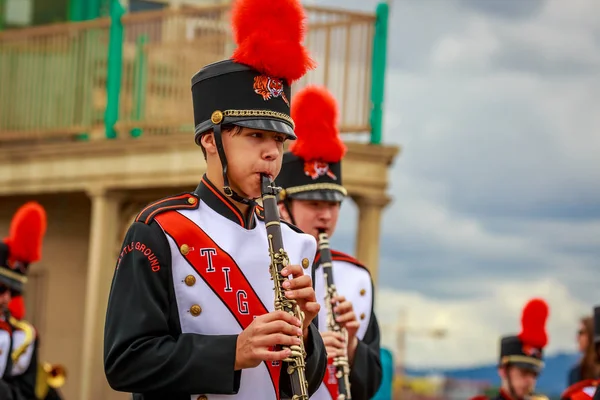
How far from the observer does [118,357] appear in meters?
3.53

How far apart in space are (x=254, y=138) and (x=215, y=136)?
120 millimetres

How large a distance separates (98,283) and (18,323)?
3704mm

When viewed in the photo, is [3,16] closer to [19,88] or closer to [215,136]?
[19,88]

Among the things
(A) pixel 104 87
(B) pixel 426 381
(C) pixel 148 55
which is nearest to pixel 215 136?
(C) pixel 148 55

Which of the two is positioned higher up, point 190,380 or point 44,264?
point 44,264

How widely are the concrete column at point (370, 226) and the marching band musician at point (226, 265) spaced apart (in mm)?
6333

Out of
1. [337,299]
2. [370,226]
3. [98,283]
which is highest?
[370,226]

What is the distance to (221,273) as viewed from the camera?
3688 millimetres

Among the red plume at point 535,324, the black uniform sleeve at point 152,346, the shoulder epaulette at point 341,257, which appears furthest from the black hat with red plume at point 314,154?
the red plume at point 535,324

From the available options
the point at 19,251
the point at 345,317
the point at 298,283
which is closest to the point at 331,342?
the point at 345,317

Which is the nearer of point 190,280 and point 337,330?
point 190,280

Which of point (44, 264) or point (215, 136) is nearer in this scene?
point (215, 136)

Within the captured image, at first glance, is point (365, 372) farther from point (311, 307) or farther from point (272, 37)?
point (272, 37)

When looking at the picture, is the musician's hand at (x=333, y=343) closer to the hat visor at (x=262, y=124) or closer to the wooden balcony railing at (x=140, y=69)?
the hat visor at (x=262, y=124)
